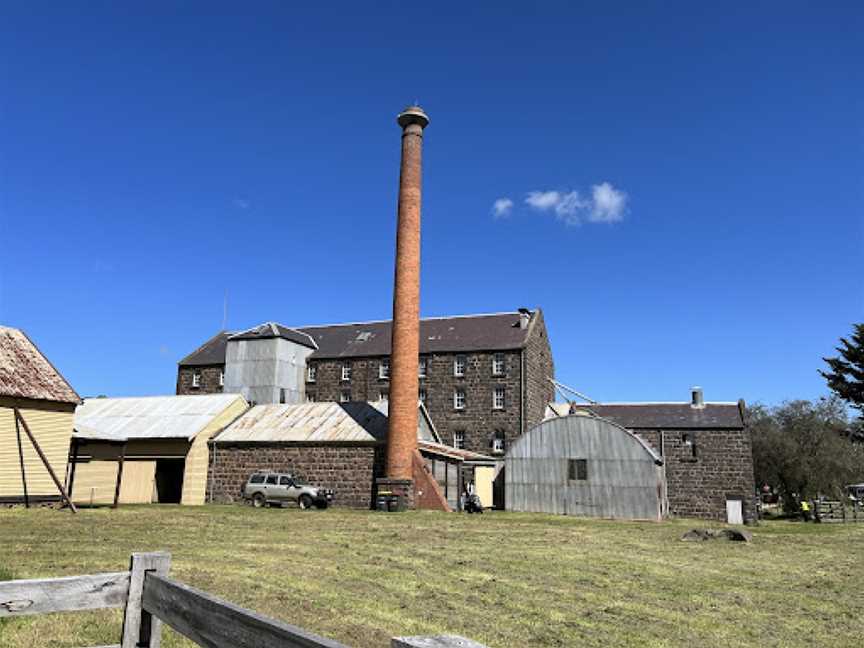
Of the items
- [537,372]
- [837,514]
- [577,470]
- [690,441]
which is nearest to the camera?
[577,470]

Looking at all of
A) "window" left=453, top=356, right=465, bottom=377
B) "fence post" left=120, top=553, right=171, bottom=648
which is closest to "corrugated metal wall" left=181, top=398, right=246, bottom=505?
"window" left=453, top=356, right=465, bottom=377

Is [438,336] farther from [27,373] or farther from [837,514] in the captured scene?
[27,373]

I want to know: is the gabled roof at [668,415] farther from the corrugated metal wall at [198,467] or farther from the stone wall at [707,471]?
the corrugated metal wall at [198,467]

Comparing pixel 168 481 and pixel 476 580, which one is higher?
pixel 168 481

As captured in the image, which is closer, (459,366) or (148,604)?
(148,604)

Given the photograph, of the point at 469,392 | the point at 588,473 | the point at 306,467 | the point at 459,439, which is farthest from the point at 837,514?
the point at 306,467

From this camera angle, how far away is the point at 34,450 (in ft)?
85.8

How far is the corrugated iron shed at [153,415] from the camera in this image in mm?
35344

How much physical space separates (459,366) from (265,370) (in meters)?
14.6

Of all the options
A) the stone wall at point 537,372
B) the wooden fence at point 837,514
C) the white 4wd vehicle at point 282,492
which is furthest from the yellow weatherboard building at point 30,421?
the wooden fence at point 837,514

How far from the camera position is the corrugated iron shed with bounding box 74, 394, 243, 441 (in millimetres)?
35344

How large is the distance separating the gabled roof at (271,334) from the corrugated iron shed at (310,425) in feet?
41.3

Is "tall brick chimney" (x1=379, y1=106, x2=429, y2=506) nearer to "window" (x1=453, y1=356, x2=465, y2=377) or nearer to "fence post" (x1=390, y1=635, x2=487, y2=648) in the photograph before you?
"window" (x1=453, y1=356, x2=465, y2=377)

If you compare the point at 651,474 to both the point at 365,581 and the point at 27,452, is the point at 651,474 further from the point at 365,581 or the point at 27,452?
the point at 27,452
